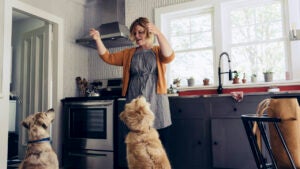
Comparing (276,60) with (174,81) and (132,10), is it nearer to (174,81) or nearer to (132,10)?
(174,81)

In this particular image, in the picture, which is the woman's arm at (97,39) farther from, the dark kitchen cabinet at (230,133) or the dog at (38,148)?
the dark kitchen cabinet at (230,133)

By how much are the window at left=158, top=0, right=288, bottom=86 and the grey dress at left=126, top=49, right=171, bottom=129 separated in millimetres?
1833

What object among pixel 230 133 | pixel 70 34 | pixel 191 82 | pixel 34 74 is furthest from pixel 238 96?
pixel 34 74

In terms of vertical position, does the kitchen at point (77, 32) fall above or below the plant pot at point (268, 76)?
above

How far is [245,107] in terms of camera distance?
271cm

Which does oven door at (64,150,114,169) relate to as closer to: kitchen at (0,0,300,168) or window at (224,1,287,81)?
kitchen at (0,0,300,168)

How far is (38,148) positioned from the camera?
2.08m

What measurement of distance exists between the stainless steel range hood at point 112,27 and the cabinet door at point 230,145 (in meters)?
1.93

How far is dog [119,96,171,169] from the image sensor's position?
1.58m

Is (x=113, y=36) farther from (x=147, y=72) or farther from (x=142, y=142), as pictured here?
(x=142, y=142)

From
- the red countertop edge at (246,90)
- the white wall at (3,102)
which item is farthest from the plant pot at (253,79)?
the white wall at (3,102)

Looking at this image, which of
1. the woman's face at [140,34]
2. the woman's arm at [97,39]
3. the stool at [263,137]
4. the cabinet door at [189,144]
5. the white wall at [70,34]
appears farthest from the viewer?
the white wall at [70,34]

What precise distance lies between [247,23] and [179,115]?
1675mm

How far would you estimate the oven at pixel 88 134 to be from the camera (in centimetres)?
340
